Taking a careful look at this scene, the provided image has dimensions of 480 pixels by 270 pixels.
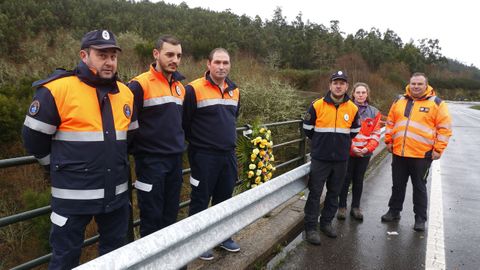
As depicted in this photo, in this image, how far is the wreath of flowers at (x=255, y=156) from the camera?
477 cm

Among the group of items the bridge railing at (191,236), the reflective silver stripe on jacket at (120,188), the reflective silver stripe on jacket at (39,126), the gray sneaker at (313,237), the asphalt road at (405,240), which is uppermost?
the reflective silver stripe on jacket at (39,126)

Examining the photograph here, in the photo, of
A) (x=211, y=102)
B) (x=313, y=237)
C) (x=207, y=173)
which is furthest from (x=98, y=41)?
(x=313, y=237)

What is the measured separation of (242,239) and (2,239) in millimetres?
5401

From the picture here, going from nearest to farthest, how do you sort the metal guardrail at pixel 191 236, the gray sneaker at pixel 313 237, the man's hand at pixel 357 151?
the metal guardrail at pixel 191 236, the gray sneaker at pixel 313 237, the man's hand at pixel 357 151

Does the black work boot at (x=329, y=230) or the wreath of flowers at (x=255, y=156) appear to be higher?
the wreath of flowers at (x=255, y=156)

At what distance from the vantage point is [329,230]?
4.49 metres

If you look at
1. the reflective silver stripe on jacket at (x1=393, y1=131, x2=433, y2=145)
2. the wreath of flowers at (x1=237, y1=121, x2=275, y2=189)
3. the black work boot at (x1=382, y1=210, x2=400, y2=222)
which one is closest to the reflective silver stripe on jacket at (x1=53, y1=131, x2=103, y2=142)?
the wreath of flowers at (x1=237, y1=121, x2=275, y2=189)

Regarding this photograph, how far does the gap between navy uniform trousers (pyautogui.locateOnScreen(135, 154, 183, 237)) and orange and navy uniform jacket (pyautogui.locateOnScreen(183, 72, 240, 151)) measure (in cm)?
41

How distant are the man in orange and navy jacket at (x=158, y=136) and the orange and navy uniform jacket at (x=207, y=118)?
0.35 meters

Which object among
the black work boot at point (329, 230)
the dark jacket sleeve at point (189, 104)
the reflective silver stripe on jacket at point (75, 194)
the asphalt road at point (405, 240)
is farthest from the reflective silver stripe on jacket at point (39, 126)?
the black work boot at point (329, 230)

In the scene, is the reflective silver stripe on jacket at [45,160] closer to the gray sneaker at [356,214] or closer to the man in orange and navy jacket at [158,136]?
the man in orange and navy jacket at [158,136]

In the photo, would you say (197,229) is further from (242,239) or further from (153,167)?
(242,239)

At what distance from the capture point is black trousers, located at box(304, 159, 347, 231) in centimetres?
437

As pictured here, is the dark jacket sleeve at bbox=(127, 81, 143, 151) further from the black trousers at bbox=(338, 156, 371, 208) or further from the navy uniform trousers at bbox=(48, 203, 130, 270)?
the black trousers at bbox=(338, 156, 371, 208)
